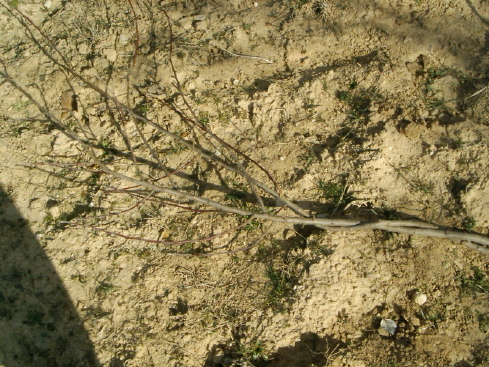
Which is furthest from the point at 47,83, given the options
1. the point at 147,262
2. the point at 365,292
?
the point at 365,292

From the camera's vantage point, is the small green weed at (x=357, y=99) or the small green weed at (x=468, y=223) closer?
the small green weed at (x=468, y=223)

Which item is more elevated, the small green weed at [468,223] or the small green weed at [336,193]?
the small green weed at [336,193]

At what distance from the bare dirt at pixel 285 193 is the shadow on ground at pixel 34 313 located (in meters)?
0.01

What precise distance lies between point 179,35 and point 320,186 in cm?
180

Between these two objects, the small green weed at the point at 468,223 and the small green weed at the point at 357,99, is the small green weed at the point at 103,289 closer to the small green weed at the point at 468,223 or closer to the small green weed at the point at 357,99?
the small green weed at the point at 357,99

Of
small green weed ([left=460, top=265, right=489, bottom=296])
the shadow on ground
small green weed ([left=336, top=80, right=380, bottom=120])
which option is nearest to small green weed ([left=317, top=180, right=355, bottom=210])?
small green weed ([left=336, top=80, right=380, bottom=120])

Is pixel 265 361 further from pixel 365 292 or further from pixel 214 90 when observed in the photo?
pixel 214 90

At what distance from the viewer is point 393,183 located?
2.78 m

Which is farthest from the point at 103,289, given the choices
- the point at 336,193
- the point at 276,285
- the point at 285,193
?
the point at 336,193

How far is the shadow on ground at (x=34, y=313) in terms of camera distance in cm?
273

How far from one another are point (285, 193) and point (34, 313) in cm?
200

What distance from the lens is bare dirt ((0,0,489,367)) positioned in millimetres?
2605

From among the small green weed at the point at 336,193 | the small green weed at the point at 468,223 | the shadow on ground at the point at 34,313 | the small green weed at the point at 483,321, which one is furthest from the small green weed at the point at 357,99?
the shadow on ground at the point at 34,313

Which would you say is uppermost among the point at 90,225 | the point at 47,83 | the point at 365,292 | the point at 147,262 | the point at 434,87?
the point at 47,83
